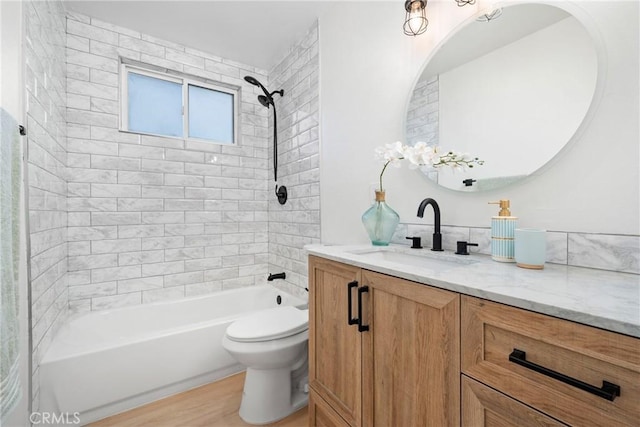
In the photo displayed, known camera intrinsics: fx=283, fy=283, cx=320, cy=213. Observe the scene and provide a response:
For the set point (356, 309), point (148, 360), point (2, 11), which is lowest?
point (148, 360)

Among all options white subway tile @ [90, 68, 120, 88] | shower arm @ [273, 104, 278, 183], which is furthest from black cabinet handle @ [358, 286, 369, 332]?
white subway tile @ [90, 68, 120, 88]

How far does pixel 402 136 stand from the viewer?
152 cm

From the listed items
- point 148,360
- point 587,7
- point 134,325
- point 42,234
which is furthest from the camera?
point 134,325

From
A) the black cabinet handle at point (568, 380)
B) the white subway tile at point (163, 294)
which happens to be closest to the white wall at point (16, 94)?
the white subway tile at point (163, 294)

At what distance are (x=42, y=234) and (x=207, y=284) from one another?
130cm

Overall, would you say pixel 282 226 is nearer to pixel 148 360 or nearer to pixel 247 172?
pixel 247 172

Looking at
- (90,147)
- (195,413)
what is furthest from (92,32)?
(195,413)

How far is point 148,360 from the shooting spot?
174 centimetres

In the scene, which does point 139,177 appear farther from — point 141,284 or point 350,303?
point 350,303

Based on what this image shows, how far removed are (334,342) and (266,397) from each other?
0.78 meters

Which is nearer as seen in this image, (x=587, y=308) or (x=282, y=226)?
(x=587, y=308)

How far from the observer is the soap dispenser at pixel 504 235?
96cm

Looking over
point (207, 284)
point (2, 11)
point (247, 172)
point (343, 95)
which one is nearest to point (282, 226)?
point (247, 172)

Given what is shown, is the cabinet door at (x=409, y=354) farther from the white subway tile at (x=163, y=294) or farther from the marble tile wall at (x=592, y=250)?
the white subway tile at (x=163, y=294)
